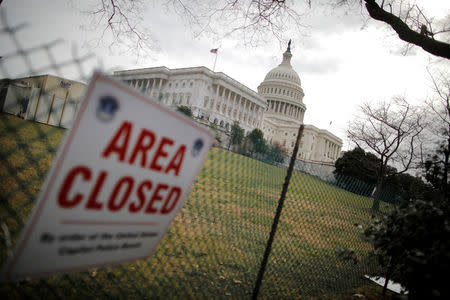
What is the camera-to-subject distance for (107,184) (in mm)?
1052

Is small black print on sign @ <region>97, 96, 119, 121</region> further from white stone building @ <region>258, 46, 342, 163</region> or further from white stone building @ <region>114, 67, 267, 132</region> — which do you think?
white stone building @ <region>258, 46, 342, 163</region>

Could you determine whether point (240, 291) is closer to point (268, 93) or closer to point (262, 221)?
point (262, 221)

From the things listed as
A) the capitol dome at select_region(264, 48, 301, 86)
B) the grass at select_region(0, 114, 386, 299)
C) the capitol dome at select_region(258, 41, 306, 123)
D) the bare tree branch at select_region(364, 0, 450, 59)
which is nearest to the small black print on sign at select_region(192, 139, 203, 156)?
the grass at select_region(0, 114, 386, 299)

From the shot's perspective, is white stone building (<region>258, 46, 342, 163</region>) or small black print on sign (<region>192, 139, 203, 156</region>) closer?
small black print on sign (<region>192, 139, 203, 156</region>)

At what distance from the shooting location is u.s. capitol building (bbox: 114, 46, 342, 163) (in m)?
63.6

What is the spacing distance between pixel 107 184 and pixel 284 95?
305ft

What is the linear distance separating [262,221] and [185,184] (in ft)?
17.5

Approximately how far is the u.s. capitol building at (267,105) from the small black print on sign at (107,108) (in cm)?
5805

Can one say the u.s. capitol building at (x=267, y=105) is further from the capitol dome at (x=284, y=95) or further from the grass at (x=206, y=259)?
the grass at (x=206, y=259)

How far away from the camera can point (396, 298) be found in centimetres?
195

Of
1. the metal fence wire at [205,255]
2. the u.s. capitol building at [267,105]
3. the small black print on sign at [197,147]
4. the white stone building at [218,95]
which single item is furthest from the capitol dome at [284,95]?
the small black print on sign at [197,147]

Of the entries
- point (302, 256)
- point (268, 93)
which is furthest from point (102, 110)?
point (268, 93)

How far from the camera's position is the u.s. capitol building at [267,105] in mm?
63562

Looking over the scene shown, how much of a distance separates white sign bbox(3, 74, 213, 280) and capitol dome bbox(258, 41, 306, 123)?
90636 mm
